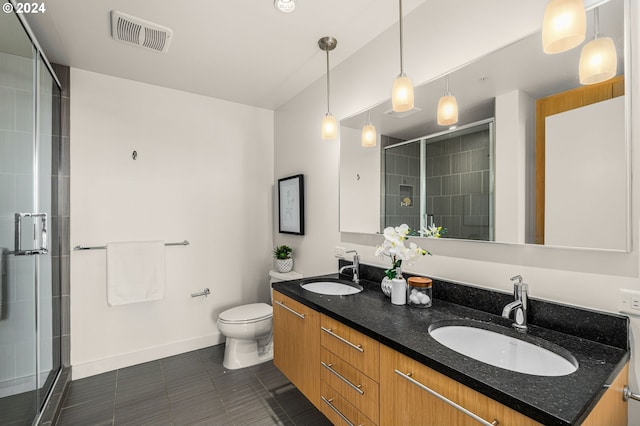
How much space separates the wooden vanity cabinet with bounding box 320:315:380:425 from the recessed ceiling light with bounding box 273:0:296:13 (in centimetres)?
173

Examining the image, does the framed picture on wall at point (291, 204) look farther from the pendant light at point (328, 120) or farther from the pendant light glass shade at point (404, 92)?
the pendant light glass shade at point (404, 92)

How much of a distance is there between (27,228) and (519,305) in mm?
2605

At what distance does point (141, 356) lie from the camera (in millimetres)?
2658

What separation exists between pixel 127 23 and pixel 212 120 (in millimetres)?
1208

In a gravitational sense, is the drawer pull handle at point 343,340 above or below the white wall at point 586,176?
below

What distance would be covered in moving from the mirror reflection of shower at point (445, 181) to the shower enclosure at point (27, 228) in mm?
2052

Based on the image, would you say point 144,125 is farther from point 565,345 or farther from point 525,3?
point 565,345

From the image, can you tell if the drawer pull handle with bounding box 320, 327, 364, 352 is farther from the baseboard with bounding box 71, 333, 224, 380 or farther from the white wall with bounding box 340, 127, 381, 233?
the baseboard with bounding box 71, 333, 224, 380

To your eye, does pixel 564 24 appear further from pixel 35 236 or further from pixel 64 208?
pixel 64 208

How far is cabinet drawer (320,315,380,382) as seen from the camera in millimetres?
1238

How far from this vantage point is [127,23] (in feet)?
6.15

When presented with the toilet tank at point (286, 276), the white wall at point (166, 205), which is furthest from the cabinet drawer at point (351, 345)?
the white wall at point (166, 205)

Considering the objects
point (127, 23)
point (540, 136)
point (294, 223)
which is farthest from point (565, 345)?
point (127, 23)

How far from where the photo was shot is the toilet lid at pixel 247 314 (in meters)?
2.52
